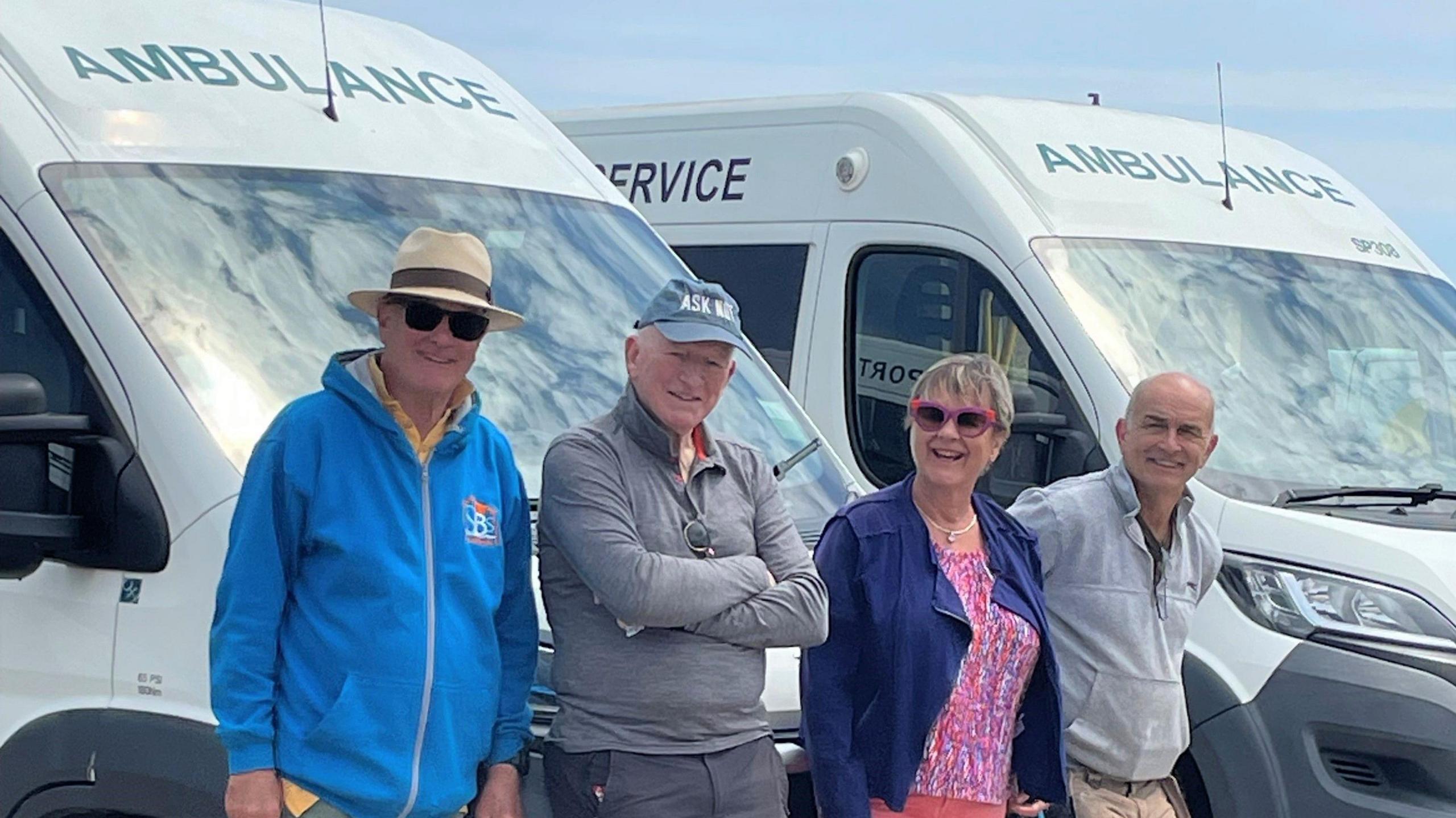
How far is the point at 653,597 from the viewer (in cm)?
316

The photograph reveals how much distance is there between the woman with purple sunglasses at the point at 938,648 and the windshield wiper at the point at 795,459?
65cm

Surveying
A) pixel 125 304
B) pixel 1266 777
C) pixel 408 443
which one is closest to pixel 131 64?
pixel 125 304

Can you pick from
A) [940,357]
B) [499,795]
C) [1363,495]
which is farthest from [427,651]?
[940,357]

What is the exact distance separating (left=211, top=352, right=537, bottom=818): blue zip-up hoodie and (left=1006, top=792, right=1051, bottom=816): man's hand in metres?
1.09

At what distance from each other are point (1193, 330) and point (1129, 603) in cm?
187

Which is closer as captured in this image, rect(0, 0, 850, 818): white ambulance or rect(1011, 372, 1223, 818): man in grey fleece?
rect(0, 0, 850, 818): white ambulance

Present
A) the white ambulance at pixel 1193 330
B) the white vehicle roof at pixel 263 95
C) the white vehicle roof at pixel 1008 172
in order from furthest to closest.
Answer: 1. the white vehicle roof at pixel 1008 172
2. the white ambulance at pixel 1193 330
3. the white vehicle roof at pixel 263 95

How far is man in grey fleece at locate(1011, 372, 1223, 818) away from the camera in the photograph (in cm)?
398

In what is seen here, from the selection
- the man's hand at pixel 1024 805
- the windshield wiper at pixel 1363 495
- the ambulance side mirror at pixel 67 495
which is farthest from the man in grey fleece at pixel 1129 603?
the ambulance side mirror at pixel 67 495

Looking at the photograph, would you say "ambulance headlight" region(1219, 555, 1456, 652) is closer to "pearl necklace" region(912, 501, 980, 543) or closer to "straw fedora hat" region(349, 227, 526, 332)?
"pearl necklace" region(912, 501, 980, 543)

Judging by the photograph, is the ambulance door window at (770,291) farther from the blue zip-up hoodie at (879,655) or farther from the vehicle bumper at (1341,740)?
the blue zip-up hoodie at (879,655)

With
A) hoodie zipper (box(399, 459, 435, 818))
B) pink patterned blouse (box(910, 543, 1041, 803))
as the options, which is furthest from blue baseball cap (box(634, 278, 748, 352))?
pink patterned blouse (box(910, 543, 1041, 803))

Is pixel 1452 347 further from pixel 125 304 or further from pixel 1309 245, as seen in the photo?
pixel 125 304

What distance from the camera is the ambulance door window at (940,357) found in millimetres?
5344
